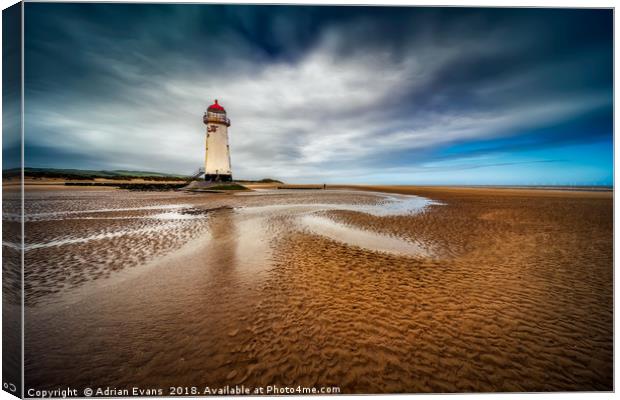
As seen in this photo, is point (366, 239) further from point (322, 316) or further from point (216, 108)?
point (216, 108)

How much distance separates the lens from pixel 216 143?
108 feet

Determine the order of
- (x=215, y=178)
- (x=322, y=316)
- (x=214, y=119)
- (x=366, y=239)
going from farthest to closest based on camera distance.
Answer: (x=215, y=178) → (x=214, y=119) → (x=366, y=239) → (x=322, y=316)

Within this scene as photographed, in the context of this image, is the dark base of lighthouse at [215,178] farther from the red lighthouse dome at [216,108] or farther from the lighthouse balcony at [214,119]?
the red lighthouse dome at [216,108]

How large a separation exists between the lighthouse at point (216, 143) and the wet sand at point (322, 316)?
26452 millimetres

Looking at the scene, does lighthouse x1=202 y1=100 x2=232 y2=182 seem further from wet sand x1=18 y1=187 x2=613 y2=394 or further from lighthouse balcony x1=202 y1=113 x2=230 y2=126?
wet sand x1=18 y1=187 x2=613 y2=394

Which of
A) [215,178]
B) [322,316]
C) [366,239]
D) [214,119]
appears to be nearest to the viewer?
[322,316]

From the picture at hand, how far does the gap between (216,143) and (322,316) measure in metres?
33.9

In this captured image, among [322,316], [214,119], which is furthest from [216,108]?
[322,316]

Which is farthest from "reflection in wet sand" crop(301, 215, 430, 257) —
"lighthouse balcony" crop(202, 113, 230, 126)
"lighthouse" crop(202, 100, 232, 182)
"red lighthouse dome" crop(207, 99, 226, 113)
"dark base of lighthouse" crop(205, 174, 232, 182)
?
"red lighthouse dome" crop(207, 99, 226, 113)

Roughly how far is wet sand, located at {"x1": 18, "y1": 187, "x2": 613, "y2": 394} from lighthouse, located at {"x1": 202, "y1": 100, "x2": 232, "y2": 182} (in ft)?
86.8

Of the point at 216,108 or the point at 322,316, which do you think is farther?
the point at 216,108

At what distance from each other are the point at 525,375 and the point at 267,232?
8.98m

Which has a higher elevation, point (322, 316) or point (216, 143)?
point (216, 143)

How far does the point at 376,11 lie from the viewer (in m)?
4.50
